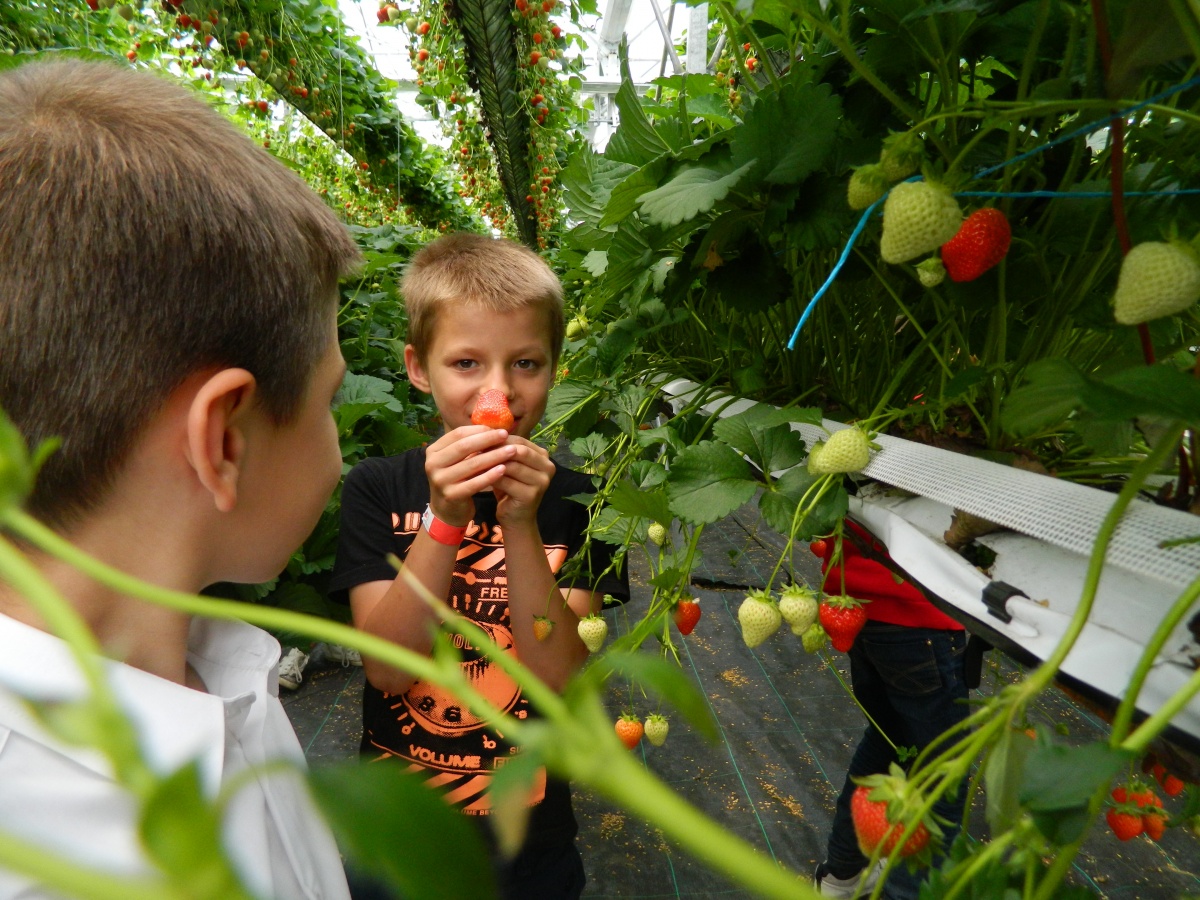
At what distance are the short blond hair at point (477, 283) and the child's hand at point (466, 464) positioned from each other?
352mm

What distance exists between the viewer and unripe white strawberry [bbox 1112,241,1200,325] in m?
0.33

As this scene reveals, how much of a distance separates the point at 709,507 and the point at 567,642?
1.52 ft

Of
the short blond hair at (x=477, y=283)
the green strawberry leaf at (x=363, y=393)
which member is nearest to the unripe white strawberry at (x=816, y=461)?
the short blond hair at (x=477, y=283)

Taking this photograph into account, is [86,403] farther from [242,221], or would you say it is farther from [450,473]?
[450,473]

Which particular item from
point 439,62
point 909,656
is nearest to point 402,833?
point 909,656

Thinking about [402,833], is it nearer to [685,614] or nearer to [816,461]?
[816,461]

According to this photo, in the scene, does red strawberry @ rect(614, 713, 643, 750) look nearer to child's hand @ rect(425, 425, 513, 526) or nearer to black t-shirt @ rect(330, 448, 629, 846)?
black t-shirt @ rect(330, 448, 629, 846)

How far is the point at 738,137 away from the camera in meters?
0.59

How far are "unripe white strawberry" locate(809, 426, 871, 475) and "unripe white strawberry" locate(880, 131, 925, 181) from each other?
0.19 meters

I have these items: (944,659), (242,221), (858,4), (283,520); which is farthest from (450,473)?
(944,659)

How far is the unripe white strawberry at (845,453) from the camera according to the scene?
1.79ft

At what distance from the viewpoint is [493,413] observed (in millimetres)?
978

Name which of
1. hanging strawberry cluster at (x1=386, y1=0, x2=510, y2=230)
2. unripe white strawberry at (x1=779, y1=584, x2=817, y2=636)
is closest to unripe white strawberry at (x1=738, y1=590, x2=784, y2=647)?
unripe white strawberry at (x1=779, y1=584, x2=817, y2=636)

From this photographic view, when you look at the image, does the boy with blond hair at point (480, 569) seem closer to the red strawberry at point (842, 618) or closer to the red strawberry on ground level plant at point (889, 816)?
the red strawberry at point (842, 618)
